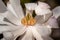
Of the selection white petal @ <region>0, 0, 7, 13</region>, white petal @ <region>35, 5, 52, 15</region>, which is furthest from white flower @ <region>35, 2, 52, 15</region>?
white petal @ <region>0, 0, 7, 13</region>

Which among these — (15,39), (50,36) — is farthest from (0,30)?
(50,36)

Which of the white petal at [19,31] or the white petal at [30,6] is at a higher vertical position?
the white petal at [30,6]

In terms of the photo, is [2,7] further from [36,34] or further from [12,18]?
[36,34]

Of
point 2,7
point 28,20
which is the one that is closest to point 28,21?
point 28,20

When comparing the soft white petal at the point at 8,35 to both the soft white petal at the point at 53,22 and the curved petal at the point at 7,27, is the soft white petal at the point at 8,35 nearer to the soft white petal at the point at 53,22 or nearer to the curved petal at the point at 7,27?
the curved petal at the point at 7,27

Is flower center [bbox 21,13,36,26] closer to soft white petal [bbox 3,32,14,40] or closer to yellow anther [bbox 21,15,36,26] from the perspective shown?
yellow anther [bbox 21,15,36,26]

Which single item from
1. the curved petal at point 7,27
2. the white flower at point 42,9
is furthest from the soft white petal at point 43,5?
the curved petal at point 7,27

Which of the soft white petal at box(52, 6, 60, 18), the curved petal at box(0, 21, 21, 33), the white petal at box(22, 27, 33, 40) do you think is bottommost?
the white petal at box(22, 27, 33, 40)

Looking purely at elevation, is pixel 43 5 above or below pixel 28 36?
above
